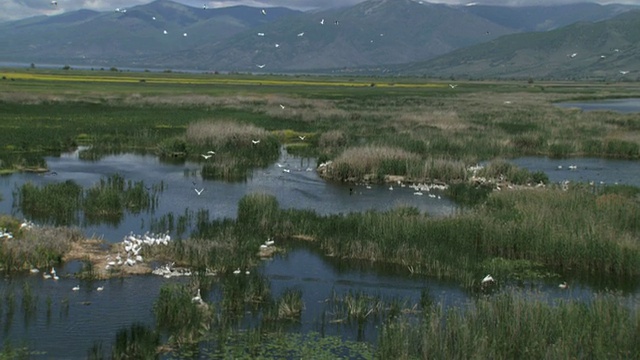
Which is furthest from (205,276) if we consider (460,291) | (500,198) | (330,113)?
(330,113)

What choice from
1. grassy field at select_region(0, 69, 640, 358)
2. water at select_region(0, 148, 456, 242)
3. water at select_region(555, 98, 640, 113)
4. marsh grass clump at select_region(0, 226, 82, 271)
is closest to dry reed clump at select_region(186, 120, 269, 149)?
grassy field at select_region(0, 69, 640, 358)

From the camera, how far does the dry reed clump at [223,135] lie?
4525 cm

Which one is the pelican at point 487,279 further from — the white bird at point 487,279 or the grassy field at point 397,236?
the grassy field at point 397,236

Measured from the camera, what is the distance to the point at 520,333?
13922 mm

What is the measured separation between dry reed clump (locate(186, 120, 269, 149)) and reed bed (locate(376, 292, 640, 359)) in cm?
→ 3161

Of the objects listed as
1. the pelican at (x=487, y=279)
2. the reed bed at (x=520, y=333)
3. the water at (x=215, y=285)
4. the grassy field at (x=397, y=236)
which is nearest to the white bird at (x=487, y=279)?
the pelican at (x=487, y=279)

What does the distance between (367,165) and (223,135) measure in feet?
40.5

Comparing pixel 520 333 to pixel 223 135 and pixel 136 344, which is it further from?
pixel 223 135

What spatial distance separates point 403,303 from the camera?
1742 centimetres

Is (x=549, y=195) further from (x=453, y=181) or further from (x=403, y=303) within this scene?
(x=403, y=303)

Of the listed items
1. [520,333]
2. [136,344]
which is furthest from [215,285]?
[520,333]

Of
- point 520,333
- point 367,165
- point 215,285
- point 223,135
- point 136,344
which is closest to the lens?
point 520,333

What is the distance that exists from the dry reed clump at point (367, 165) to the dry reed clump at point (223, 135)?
31.1 feet

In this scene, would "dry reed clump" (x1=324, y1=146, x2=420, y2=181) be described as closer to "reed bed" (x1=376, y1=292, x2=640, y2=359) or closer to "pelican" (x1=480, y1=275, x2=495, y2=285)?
"pelican" (x1=480, y1=275, x2=495, y2=285)
